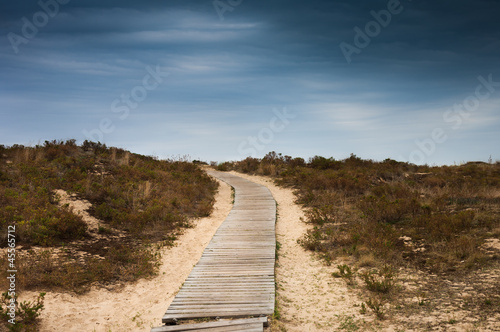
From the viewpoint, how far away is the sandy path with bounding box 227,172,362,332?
586cm

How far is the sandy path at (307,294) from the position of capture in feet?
19.2

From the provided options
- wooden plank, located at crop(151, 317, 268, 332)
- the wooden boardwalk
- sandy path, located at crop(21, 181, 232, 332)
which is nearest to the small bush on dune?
the wooden boardwalk

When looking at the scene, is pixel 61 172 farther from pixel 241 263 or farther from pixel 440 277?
pixel 440 277

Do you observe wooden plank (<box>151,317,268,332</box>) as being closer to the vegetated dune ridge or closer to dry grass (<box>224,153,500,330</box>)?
the vegetated dune ridge

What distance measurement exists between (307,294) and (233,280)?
1696 mm

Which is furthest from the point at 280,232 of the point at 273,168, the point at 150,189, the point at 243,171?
the point at 243,171

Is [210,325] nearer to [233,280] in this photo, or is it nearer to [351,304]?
[233,280]

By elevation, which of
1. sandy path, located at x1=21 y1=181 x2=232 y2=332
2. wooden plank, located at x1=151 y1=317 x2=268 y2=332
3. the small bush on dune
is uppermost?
the small bush on dune

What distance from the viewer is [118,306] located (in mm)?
6723

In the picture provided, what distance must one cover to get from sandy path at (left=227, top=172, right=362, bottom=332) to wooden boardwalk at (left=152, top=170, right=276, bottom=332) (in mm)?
407

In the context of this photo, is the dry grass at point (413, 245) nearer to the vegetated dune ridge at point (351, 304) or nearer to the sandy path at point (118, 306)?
the vegetated dune ridge at point (351, 304)

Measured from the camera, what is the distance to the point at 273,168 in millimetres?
24797

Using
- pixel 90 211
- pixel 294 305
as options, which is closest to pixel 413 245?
pixel 294 305

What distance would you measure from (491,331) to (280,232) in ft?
23.8
